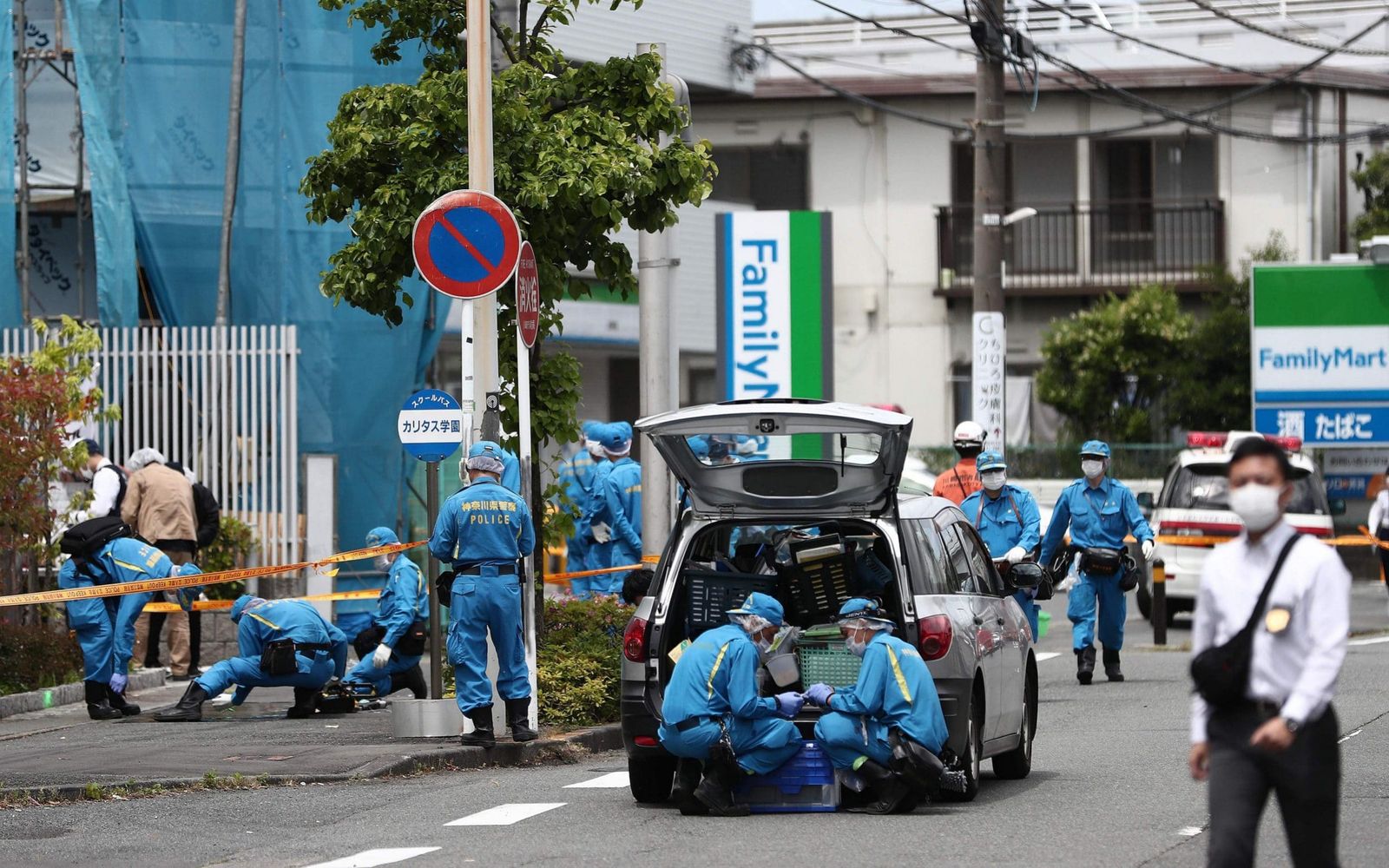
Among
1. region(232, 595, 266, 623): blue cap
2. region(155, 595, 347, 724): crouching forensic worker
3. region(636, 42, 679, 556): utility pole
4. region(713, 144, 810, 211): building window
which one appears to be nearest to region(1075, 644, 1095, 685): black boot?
region(636, 42, 679, 556): utility pole

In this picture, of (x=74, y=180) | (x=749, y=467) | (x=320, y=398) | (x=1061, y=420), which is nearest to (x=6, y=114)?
(x=74, y=180)

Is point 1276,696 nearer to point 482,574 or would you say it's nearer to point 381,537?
point 482,574

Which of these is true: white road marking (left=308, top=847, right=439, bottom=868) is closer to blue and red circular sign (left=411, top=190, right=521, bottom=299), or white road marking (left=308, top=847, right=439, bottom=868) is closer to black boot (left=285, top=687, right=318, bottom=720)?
blue and red circular sign (left=411, top=190, right=521, bottom=299)

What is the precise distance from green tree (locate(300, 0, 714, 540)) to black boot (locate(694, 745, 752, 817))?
15.5 ft

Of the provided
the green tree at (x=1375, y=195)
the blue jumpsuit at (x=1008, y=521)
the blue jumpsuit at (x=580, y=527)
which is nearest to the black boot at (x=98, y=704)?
the blue jumpsuit at (x=580, y=527)

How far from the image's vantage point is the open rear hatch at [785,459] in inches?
395

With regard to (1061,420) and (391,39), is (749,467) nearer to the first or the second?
(391,39)

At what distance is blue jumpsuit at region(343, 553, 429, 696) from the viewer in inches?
582

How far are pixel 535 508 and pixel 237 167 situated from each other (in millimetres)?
7549

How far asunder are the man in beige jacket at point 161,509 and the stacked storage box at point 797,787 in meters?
8.87

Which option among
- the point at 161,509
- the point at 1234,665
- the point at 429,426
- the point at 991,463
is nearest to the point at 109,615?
the point at 161,509

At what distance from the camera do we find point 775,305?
20.2m

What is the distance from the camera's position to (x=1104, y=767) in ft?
37.9

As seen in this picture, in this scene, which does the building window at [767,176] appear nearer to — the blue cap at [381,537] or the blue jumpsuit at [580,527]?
the blue jumpsuit at [580,527]
